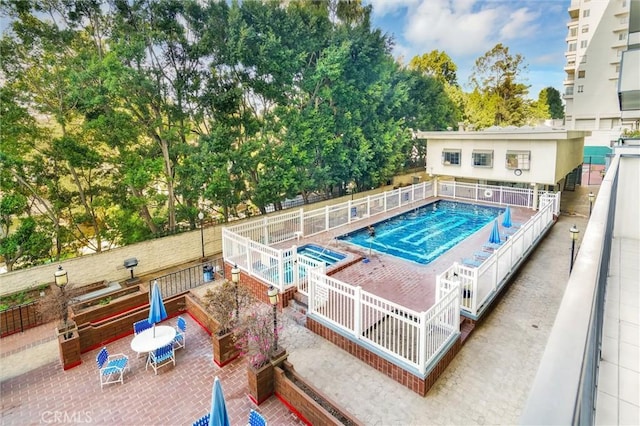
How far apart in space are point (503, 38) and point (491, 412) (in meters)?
35.8

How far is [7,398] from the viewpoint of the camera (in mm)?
6723

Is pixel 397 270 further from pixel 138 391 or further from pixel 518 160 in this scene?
pixel 518 160

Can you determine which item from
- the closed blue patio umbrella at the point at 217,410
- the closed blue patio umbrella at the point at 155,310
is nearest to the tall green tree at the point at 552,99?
the closed blue patio umbrella at the point at 155,310

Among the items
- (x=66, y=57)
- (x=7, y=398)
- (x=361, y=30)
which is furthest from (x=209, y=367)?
(x=361, y=30)

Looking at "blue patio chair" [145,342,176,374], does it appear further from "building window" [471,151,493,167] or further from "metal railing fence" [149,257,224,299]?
"building window" [471,151,493,167]

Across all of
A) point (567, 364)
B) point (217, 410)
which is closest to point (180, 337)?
point (217, 410)

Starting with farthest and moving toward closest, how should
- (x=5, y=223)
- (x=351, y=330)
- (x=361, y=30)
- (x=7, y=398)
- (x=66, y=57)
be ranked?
(x=361, y=30), (x=66, y=57), (x=5, y=223), (x=351, y=330), (x=7, y=398)

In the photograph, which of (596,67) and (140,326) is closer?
(140,326)

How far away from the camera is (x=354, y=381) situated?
6.49 meters

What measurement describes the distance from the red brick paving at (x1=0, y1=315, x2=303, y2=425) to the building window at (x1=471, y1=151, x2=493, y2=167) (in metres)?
17.0

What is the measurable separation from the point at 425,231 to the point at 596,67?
39.4 meters

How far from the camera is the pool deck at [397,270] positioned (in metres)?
8.95

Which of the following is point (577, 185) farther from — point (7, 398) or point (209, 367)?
point (7, 398)

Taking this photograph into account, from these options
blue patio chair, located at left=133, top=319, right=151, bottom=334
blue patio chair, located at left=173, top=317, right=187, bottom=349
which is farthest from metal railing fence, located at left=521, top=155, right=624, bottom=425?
blue patio chair, located at left=133, top=319, right=151, bottom=334
